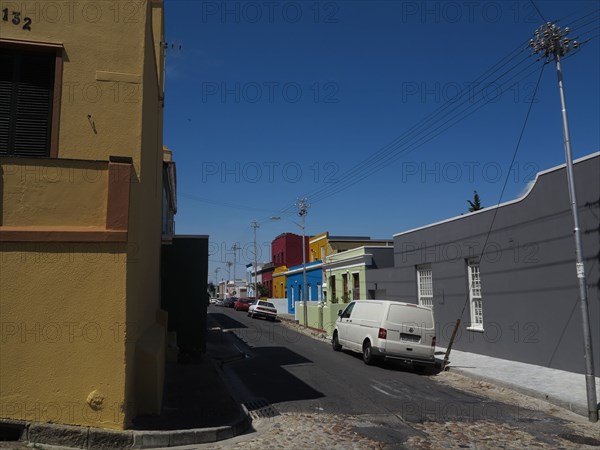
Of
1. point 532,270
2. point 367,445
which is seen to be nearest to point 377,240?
point 532,270

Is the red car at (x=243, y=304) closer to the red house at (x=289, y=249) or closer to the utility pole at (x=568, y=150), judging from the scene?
the red house at (x=289, y=249)

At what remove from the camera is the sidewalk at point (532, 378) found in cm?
1062

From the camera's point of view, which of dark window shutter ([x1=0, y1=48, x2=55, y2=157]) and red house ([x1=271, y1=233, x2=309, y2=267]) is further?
red house ([x1=271, y1=233, x2=309, y2=267])

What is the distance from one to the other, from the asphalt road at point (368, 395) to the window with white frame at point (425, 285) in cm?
533

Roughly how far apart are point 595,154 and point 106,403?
12.2m

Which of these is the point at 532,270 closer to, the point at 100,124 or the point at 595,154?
the point at 595,154

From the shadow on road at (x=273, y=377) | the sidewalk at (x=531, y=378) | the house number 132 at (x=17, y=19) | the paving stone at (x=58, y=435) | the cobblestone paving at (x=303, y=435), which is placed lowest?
the sidewalk at (x=531, y=378)

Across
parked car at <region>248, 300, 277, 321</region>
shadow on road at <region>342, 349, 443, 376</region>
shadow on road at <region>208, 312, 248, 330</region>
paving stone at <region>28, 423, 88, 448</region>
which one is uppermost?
parked car at <region>248, 300, 277, 321</region>

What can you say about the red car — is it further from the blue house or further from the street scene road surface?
the street scene road surface

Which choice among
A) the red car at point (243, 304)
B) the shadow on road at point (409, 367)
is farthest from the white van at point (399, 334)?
the red car at point (243, 304)

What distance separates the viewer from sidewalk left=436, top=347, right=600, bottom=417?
34.9 ft

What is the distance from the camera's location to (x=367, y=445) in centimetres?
723

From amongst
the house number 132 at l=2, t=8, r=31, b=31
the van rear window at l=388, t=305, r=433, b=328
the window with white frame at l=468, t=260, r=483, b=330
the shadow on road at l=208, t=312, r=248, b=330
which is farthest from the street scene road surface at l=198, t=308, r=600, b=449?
the shadow on road at l=208, t=312, r=248, b=330

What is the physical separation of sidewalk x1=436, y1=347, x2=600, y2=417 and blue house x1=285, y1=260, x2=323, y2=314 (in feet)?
80.7
